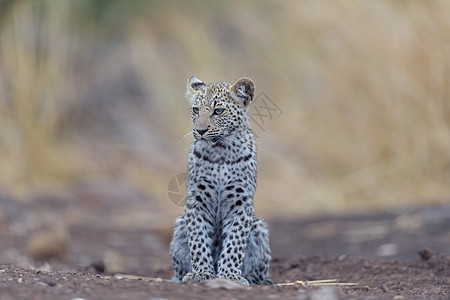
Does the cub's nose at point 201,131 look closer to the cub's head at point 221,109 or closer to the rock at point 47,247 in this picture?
the cub's head at point 221,109

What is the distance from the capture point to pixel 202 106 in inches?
216

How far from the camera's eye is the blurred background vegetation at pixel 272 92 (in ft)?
34.6

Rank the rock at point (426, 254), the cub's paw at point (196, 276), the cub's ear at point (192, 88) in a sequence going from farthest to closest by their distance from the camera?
the rock at point (426, 254), the cub's ear at point (192, 88), the cub's paw at point (196, 276)

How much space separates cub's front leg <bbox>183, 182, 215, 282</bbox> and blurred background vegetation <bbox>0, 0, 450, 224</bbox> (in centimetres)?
514

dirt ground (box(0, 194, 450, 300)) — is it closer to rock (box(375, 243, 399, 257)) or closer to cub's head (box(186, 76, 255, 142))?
rock (box(375, 243, 399, 257))

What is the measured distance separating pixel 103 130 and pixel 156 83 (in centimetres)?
323

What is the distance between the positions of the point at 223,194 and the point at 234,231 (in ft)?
→ 0.93

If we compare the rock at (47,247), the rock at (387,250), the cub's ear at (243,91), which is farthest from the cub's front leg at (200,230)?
the rock at (387,250)

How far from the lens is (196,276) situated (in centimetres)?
529

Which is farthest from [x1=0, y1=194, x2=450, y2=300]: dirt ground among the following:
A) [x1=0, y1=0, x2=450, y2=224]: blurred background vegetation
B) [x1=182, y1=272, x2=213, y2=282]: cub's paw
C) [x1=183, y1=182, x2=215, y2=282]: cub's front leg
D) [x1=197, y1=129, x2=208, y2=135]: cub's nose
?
[x1=197, y1=129, x2=208, y2=135]: cub's nose

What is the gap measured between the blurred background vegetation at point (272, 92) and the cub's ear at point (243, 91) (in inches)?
202

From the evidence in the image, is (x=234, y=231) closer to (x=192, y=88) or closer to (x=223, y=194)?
(x=223, y=194)

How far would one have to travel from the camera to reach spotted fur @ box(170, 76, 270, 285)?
17.6ft

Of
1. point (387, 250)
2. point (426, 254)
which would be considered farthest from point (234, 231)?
point (387, 250)
